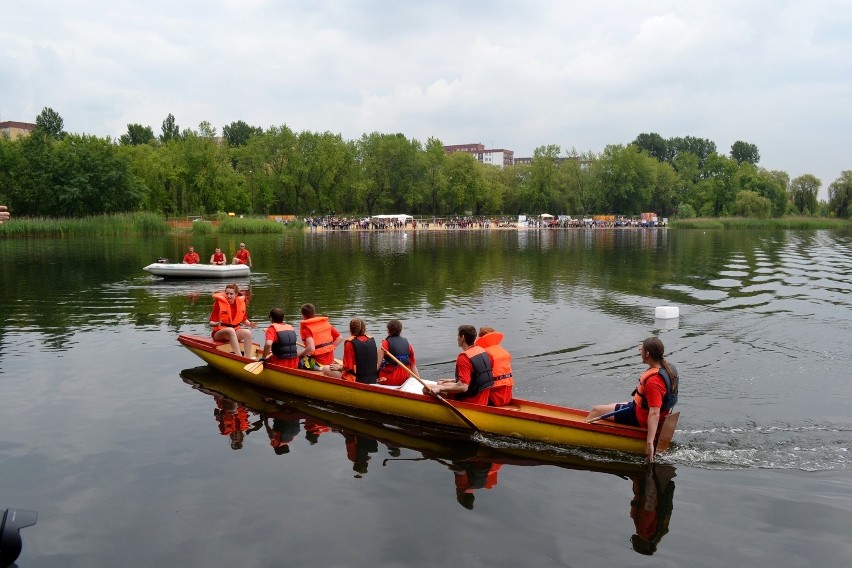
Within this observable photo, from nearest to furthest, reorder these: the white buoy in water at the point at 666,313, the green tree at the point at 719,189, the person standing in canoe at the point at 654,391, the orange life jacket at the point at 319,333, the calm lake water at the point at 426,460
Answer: the calm lake water at the point at 426,460
the person standing in canoe at the point at 654,391
the orange life jacket at the point at 319,333
the white buoy in water at the point at 666,313
the green tree at the point at 719,189

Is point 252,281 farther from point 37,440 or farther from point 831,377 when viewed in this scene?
point 831,377

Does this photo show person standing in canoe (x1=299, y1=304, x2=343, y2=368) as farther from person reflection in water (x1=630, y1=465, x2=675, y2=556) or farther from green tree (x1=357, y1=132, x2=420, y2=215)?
green tree (x1=357, y1=132, x2=420, y2=215)

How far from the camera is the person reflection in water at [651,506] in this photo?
7586 mm

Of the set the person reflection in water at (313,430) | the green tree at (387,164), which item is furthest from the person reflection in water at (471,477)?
the green tree at (387,164)

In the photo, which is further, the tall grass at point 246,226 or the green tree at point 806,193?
the green tree at point 806,193

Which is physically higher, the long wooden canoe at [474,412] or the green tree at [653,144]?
the green tree at [653,144]

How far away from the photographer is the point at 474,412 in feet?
33.7

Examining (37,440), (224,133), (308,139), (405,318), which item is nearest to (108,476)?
(37,440)

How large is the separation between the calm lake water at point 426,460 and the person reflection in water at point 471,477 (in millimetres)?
32

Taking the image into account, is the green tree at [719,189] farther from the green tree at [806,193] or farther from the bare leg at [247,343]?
the bare leg at [247,343]

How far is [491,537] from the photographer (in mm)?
7586

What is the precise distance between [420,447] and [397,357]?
1829 millimetres

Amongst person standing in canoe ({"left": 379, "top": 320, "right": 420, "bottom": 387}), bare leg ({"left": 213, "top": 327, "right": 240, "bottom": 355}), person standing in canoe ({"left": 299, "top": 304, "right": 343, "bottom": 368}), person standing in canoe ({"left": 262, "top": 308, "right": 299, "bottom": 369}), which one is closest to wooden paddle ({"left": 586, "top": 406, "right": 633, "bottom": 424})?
person standing in canoe ({"left": 379, "top": 320, "right": 420, "bottom": 387})

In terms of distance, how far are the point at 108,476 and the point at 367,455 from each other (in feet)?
11.9
